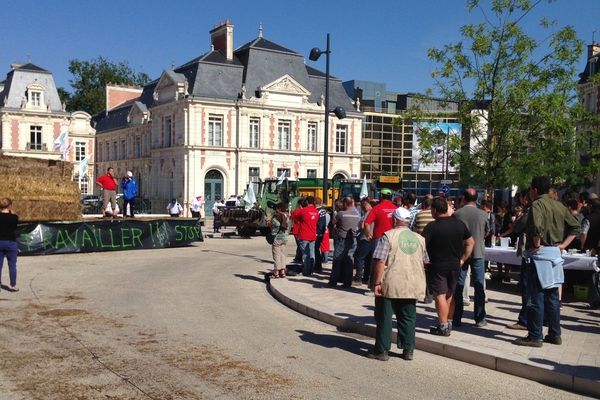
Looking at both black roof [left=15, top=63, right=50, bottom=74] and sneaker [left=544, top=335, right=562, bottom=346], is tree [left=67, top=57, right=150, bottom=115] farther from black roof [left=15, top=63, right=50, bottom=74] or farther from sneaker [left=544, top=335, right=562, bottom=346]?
sneaker [left=544, top=335, right=562, bottom=346]

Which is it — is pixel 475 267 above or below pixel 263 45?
below

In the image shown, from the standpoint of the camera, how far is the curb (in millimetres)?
6219

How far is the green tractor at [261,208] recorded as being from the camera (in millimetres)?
26141

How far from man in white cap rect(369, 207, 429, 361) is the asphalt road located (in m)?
0.29

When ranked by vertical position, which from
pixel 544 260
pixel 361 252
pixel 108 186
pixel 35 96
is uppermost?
pixel 35 96

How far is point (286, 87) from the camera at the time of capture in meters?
48.7

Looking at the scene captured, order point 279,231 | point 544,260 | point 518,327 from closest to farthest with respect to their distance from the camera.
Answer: point 544,260 < point 518,327 < point 279,231

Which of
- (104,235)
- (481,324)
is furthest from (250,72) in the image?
(481,324)

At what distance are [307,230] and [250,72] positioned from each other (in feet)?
121

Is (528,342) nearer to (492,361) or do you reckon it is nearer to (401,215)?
(492,361)

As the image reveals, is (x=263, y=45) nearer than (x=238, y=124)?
No

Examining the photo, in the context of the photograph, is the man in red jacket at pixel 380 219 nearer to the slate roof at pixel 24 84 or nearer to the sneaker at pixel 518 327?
the sneaker at pixel 518 327

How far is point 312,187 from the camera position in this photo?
1120 inches

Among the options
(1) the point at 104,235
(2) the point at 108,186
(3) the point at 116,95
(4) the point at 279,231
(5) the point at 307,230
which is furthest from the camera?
(3) the point at 116,95
